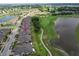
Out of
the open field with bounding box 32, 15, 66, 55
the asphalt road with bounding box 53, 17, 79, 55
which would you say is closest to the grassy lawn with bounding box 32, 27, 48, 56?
the open field with bounding box 32, 15, 66, 55

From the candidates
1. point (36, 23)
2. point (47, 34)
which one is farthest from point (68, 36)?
point (36, 23)

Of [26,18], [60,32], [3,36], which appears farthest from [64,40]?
[3,36]

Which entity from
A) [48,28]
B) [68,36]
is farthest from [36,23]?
[68,36]

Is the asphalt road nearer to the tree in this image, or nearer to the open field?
the open field

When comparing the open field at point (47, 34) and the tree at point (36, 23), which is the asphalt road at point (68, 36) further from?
the tree at point (36, 23)

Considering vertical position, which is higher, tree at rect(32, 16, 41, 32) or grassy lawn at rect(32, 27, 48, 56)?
tree at rect(32, 16, 41, 32)

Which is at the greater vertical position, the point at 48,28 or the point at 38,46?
the point at 48,28

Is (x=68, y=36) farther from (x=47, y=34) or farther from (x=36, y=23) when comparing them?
(x=36, y=23)

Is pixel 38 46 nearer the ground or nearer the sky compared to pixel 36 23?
nearer the ground
